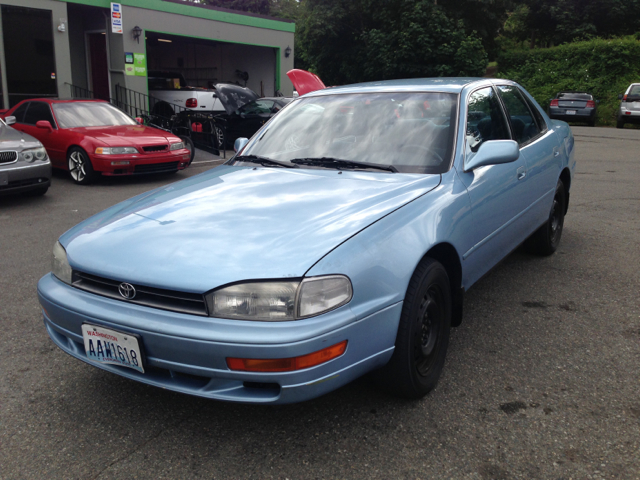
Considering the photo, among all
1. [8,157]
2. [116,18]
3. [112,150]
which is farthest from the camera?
[116,18]

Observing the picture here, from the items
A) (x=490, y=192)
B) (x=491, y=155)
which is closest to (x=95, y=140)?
(x=490, y=192)

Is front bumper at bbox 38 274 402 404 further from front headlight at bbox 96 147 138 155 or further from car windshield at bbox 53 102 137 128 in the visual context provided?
car windshield at bbox 53 102 137 128

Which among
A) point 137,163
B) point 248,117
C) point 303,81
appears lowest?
point 137,163

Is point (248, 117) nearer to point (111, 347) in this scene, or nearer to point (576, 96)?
point (111, 347)

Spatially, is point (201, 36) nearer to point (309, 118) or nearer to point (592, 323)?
point (309, 118)

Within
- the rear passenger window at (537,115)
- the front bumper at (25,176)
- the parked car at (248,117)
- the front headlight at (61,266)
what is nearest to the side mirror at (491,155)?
the rear passenger window at (537,115)

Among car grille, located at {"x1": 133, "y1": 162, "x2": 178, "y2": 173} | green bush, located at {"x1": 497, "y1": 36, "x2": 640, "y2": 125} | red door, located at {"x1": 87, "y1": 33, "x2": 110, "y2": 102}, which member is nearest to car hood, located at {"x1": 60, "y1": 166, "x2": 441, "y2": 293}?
car grille, located at {"x1": 133, "y1": 162, "x2": 178, "y2": 173}

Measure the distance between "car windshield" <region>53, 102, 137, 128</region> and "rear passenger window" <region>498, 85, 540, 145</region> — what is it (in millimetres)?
7315

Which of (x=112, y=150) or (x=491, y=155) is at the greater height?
(x=491, y=155)

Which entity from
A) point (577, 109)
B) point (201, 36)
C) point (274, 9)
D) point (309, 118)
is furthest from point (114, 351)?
point (274, 9)

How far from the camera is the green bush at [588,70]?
25562 mm

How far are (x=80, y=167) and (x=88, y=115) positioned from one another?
125 cm

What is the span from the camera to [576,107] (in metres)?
21.1

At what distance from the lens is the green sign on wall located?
1519 cm
